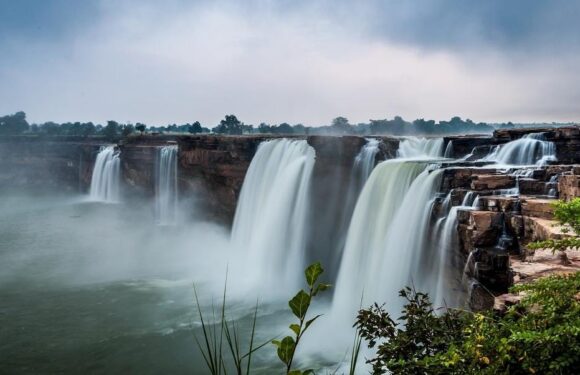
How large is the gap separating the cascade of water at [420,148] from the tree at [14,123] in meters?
83.4

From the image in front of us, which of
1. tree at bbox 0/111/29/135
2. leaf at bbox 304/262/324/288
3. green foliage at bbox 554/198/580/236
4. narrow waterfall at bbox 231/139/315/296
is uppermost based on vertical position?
tree at bbox 0/111/29/135

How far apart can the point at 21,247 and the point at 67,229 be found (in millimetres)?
4907

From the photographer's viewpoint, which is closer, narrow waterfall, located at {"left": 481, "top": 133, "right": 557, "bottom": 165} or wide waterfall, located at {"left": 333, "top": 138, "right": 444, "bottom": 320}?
wide waterfall, located at {"left": 333, "top": 138, "right": 444, "bottom": 320}

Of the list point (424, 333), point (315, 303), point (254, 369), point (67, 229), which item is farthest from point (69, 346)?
point (67, 229)

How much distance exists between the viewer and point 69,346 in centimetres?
1144

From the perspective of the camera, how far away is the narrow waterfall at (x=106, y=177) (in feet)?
120

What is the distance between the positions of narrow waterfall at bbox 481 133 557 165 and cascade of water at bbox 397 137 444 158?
369 centimetres

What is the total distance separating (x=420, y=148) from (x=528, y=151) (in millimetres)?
5689

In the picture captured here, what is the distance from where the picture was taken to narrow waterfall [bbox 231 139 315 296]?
720 inches

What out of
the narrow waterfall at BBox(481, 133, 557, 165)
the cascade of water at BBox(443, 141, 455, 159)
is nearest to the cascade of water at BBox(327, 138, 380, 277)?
the cascade of water at BBox(443, 141, 455, 159)

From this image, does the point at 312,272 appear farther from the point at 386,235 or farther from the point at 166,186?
the point at 166,186

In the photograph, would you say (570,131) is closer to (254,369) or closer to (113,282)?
(254,369)

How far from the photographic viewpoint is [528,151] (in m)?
13.7

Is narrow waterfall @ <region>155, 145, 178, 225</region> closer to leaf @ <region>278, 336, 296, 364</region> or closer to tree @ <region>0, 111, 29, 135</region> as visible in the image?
leaf @ <region>278, 336, 296, 364</region>
